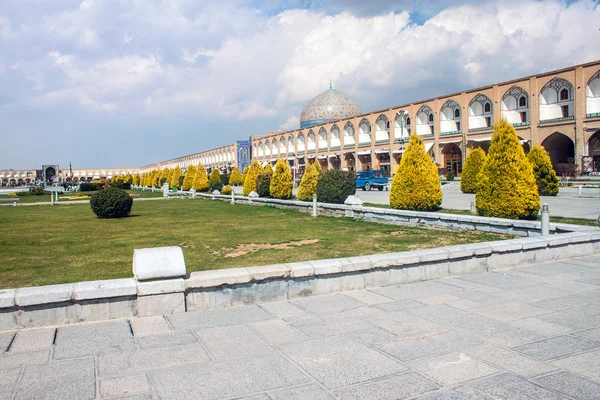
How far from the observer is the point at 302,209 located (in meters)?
15.5

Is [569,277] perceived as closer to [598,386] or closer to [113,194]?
[598,386]

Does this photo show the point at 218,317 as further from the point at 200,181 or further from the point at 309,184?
the point at 200,181

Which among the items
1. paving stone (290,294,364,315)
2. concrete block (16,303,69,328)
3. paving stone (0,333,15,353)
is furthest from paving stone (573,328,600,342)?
paving stone (0,333,15,353)

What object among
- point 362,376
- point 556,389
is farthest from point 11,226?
point 556,389

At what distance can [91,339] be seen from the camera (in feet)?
11.3

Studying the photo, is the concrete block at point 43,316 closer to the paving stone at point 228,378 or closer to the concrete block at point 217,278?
the concrete block at point 217,278

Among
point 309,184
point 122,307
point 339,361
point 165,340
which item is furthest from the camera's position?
point 309,184

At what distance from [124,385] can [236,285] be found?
166cm

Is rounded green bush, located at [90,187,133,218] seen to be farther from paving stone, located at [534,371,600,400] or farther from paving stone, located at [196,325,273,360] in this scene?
paving stone, located at [534,371,600,400]

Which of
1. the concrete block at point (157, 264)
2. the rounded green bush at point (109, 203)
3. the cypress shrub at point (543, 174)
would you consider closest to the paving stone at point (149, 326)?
the concrete block at point (157, 264)

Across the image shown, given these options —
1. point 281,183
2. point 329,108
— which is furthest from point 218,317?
point 329,108

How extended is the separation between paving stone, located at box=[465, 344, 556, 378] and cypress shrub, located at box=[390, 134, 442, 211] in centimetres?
906

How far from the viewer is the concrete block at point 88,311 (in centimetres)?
378

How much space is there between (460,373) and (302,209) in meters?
12.8
